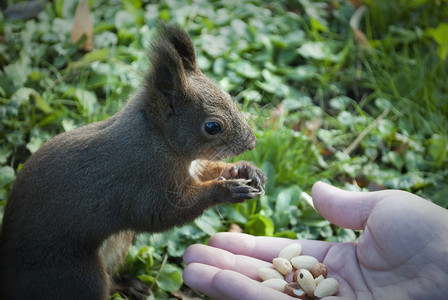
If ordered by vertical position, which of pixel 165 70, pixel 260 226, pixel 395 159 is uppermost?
pixel 165 70

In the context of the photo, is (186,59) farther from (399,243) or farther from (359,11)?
(359,11)

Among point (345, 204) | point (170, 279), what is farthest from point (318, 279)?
Answer: point (170, 279)

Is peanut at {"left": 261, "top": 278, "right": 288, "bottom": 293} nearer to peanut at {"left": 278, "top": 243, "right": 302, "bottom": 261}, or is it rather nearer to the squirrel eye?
peanut at {"left": 278, "top": 243, "right": 302, "bottom": 261}


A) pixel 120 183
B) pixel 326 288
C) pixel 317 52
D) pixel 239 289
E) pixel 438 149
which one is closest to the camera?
pixel 239 289

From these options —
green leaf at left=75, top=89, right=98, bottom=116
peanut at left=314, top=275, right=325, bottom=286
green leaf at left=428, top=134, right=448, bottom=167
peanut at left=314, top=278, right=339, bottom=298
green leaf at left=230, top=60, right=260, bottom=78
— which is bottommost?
green leaf at left=428, top=134, right=448, bottom=167

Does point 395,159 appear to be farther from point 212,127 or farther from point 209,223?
point 212,127

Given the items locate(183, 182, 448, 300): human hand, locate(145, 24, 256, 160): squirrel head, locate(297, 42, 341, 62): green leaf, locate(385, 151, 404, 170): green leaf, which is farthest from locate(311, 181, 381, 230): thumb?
locate(297, 42, 341, 62): green leaf
